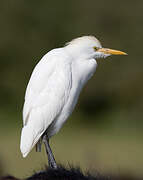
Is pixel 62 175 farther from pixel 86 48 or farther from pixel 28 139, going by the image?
pixel 86 48

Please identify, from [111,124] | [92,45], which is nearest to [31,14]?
[111,124]

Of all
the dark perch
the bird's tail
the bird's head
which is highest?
the bird's head

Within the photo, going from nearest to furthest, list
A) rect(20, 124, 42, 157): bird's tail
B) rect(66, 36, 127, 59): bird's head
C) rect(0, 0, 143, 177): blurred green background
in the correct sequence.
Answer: rect(20, 124, 42, 157): bird's tail
rect(66, 36, 127, 59): bird's head
rect(0, 0, 143, 177): blurred green background

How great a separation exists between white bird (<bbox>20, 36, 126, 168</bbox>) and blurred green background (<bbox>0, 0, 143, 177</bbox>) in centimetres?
602

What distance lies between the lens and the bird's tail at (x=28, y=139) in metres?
5.85

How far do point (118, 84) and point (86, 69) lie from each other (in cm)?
921

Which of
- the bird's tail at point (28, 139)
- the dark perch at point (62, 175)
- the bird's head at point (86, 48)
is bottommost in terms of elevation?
the bird's tail at point (28, 139)

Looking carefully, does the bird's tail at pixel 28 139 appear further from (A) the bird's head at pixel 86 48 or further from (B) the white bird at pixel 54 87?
(A) the bird's head at pixel 86 48

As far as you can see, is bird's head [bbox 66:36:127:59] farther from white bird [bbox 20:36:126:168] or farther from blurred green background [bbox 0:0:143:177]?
blurred green background [bbox 0:0:143:177]

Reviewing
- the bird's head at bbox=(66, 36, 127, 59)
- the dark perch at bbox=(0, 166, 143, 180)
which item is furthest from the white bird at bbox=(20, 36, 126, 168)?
the dark perch at bbox=(0, 166, 143, 180)

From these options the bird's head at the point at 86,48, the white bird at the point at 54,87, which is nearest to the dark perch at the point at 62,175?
the white bird at the point at 54,87

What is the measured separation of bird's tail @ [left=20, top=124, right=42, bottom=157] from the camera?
585cm

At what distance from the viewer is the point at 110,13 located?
16.4 meters

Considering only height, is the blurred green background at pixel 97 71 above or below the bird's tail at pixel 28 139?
below
